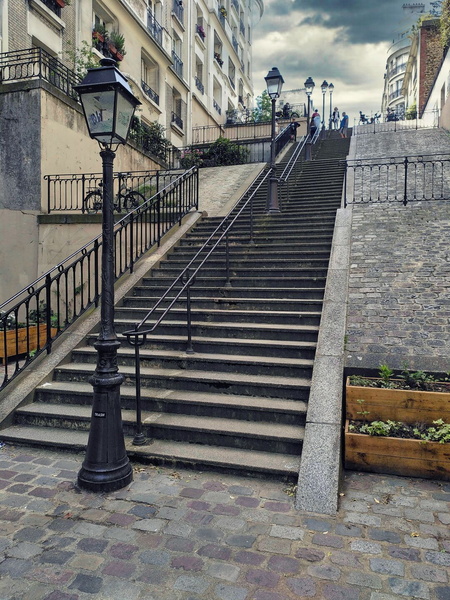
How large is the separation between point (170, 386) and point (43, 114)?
7.86m

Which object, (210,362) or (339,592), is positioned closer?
(339,592)

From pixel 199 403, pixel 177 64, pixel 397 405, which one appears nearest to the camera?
pixel 397 405

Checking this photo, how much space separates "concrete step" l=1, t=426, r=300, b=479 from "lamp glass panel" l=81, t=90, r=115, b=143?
9.46ft

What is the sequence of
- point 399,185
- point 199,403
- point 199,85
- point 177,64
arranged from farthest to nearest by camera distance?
point 199,85 → point 177,64 → point 399,185 → point 199,403

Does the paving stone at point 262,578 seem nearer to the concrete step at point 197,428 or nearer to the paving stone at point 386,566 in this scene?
the paving stone at point 386,566

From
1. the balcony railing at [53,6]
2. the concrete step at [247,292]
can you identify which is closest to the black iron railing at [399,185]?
the concrete step at [247,292]

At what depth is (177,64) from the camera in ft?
77.4

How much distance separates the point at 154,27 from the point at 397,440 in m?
22.2

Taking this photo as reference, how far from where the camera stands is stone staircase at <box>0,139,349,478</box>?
4.35 metres

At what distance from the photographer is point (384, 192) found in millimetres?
11680

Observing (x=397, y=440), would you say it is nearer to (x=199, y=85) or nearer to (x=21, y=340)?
(x=21, y=340)

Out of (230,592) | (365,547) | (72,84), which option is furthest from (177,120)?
(230,592)

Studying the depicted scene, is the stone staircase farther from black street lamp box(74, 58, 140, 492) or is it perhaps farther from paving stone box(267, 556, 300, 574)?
paving stone box(267, 556, 300, 574)

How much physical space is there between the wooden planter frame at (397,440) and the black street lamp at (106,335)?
6.87 ft
